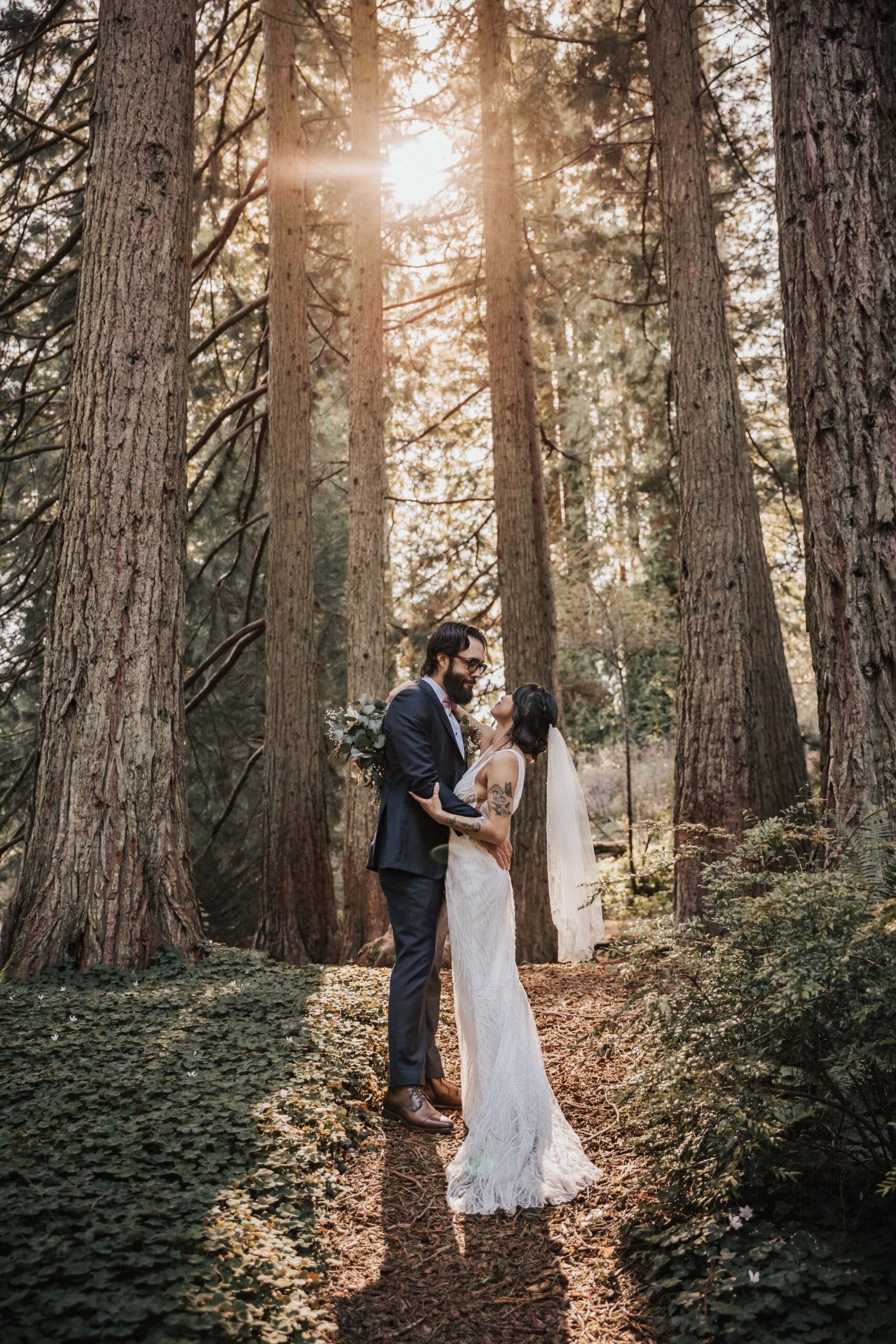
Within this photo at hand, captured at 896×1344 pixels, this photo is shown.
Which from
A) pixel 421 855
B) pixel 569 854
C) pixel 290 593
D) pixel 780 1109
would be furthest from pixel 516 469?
pixel 780 1109

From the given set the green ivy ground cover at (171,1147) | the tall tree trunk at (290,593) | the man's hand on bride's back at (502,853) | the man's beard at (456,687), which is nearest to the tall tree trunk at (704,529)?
the man's hand on bride's back at (502,853)

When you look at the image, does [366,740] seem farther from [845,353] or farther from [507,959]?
[845,353]

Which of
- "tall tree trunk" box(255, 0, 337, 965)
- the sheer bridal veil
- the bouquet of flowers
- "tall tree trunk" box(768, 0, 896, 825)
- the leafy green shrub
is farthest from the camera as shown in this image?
"tall tree trunk" box(255, 0, 337, 965)

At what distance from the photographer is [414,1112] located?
4.29 m

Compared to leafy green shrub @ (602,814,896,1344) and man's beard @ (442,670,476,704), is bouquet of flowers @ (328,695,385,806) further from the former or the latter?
leafy green shrub @ (602,814,896,1344)

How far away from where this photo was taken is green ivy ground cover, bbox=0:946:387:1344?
2314 millimetres

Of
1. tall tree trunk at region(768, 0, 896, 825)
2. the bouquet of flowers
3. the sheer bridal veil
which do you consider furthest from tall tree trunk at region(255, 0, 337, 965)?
tall tree trunk at region(768, 0, 896, 825)

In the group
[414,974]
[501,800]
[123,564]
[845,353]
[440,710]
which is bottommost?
[414,974]

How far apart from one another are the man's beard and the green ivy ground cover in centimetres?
182

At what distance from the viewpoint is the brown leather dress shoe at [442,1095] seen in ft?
15.2

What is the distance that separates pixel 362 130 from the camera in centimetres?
891

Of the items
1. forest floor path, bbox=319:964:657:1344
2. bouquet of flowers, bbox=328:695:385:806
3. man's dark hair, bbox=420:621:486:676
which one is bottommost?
forest floor path, bbox=319:964:657:1344

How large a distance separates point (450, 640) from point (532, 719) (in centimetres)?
59

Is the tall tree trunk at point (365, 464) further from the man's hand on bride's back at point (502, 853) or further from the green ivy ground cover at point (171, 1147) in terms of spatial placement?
the man's hand on bride's back at point (502, 853)
